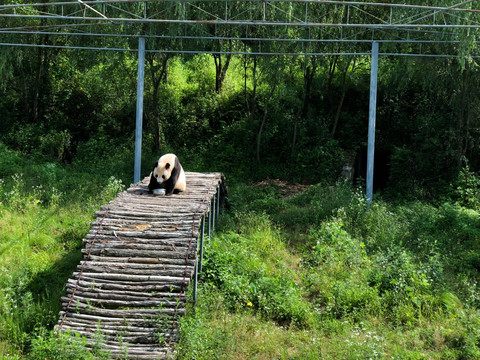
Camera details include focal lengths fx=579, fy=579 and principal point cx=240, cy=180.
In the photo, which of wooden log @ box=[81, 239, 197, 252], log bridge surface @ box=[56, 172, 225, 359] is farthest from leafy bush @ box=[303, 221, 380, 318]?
wooden log @ box=[81, 239, 197, 252]

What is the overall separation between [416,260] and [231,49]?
9978 millimetres

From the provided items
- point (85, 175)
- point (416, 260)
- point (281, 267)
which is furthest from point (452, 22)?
point (85, 175)

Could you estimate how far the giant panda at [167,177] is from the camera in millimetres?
10828

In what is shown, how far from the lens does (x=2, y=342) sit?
7.95 meters

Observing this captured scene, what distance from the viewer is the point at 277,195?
51.8 ft

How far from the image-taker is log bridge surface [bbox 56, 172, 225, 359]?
7.51m

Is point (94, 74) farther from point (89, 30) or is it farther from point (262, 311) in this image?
point (262, 311)

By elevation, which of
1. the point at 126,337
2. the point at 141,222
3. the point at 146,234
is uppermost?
the point at 141,222

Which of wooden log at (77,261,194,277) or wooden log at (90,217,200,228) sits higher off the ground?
wooden log at (90,217,200,228)

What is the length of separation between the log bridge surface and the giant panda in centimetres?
107

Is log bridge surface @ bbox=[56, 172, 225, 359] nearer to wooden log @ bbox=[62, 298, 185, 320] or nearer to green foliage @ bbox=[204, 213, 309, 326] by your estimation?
wooden log @ bbox=[62, 298, 185, 320]

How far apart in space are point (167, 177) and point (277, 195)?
5.49 meters

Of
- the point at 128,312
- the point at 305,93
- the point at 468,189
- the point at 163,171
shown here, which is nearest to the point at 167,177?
the point at 163,171

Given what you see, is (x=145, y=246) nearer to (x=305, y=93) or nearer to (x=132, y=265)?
(x=132, y=265)
